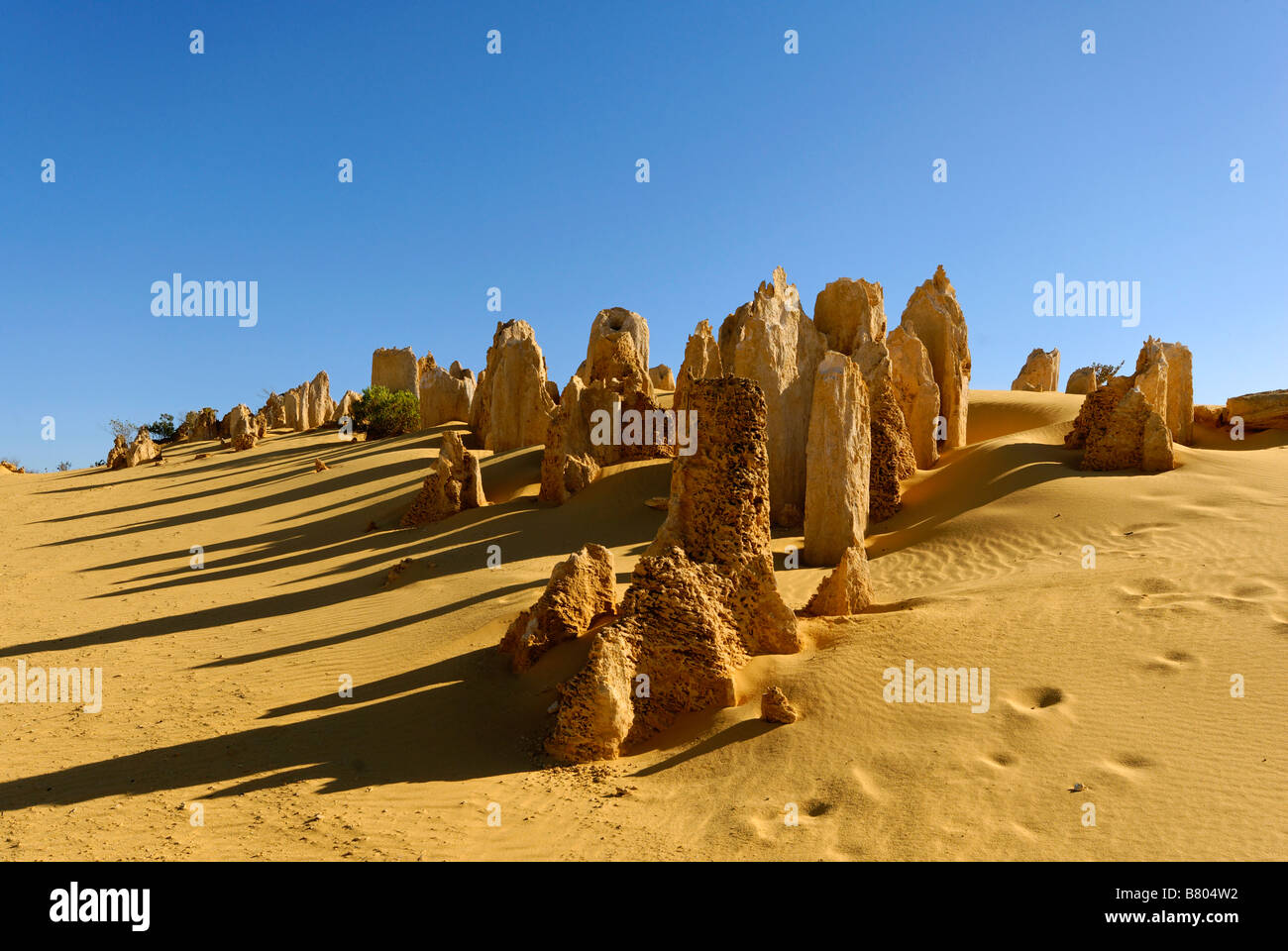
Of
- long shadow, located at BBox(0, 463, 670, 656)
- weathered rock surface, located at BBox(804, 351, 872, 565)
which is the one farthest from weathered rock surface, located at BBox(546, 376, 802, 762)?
weathered rock surface, located at BBox(804, 351, 872, 565)

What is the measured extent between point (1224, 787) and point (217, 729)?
733 cm

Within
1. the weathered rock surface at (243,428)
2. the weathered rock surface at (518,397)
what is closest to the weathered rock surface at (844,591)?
the weathered rock surface at (518,397)

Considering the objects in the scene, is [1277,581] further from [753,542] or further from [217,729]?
[217,729]

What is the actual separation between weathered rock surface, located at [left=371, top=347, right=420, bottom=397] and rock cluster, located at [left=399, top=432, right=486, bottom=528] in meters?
24.6

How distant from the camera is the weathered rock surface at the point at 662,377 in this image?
34.1m

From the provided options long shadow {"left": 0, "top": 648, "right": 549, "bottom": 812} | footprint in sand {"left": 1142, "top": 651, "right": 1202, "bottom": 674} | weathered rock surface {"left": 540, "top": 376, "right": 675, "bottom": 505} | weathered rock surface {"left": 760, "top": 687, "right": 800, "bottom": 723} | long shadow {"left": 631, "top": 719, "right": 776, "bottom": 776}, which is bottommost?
long shadow {"left": 0, "top": 648, "right": 549, "bottom": 812}

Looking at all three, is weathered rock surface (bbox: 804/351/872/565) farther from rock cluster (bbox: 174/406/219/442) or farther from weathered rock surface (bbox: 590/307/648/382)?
rock cluster (bbox: 174/406/219/442)

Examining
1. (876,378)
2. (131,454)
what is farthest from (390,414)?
(876,378)

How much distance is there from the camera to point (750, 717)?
6.03 m

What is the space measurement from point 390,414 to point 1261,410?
28.1 meters

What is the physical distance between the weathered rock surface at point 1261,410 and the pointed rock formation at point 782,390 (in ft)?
37.7

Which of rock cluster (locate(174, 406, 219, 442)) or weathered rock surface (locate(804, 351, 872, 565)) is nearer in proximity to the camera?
weathered rock surface (locate(804, 351, 872, 565))

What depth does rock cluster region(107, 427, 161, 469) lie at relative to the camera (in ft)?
99.1

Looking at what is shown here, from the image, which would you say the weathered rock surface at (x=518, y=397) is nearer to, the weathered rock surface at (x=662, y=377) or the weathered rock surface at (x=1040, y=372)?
the weathered rock surface at (x=662, y=377)
